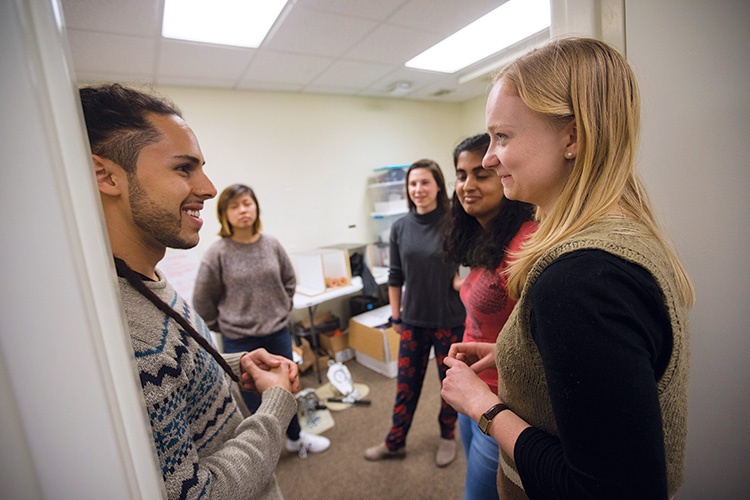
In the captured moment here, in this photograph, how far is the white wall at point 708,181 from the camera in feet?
2.46

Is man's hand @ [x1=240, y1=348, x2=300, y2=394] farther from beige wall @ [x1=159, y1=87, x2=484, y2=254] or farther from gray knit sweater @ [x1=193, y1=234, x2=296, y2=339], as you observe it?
beige wall @ [x1=159, y1=87, x2=484, y2=254]

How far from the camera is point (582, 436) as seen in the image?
1.40 ft

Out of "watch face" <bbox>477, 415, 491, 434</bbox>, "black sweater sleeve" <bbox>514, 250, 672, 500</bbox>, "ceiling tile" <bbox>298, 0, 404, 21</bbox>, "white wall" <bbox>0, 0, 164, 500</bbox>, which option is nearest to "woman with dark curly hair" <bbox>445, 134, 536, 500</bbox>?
"watch face" <bbox>477, 415, 491, 434</bbox>

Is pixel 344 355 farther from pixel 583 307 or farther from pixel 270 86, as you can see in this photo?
pixel 583 307

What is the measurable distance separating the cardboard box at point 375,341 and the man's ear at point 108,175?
2224 mm

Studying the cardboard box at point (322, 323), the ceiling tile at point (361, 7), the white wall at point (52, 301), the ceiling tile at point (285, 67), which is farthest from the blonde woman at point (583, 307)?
the cardboard box at point (322, 323)

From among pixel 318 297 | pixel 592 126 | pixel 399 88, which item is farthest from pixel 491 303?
pixel 399 88

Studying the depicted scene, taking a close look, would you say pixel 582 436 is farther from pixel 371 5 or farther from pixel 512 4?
pixel 512 4

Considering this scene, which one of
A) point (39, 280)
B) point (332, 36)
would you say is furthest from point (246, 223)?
point (39, 280)

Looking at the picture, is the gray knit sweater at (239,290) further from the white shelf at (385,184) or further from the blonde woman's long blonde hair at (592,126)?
the white shelf at (385,184)

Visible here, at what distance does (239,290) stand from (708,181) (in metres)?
1.85

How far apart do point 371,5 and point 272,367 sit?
5.57ft

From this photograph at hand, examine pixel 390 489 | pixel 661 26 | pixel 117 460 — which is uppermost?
pixel 661 26

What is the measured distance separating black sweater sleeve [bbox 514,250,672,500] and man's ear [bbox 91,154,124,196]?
0.66m
